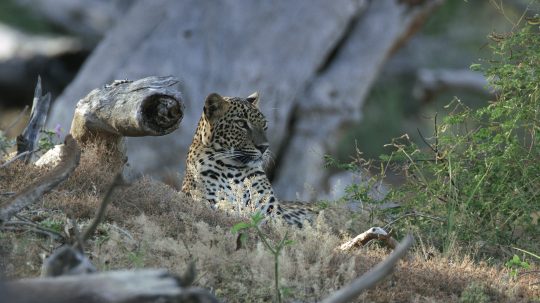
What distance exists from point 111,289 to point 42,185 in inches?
90.2

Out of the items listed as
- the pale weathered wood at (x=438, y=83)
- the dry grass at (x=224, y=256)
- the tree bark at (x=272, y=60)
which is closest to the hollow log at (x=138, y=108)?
the dry grass at (x=224, y=256)

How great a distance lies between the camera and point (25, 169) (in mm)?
8312

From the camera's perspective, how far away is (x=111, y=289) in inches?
159

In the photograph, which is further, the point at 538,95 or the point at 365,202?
the point at 365,202

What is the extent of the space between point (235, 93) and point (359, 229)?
26.8ft

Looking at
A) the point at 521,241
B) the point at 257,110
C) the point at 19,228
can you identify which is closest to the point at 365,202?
the point at 521,241

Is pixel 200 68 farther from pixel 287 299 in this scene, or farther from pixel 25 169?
pixel 287 299

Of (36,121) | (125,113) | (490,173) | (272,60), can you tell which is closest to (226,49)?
(272,60)

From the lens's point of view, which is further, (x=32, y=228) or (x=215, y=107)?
(x=215, y=107)

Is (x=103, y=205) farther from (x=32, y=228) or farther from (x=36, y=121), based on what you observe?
(x=36, y=121)

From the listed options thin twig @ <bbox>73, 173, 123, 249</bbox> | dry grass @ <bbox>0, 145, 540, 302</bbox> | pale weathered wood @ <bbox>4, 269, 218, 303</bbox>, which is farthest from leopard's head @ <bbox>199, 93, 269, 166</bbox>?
pale weathered wood @ <bbox>4, 269, 218, 303</bbox>

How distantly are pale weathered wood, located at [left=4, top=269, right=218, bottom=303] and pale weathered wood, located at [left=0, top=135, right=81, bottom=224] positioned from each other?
6.57 ft

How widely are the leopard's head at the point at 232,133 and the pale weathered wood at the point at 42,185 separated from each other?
12.0 feet

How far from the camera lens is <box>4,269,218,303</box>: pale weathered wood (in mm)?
3908
